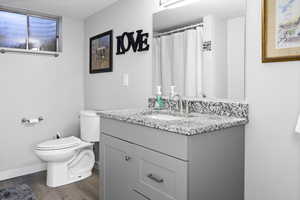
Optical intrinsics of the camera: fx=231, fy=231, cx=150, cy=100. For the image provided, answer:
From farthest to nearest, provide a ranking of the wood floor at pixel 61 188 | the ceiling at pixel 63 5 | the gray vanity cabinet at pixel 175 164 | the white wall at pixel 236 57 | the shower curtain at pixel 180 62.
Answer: the ceiling at pixel 63 5, the wood floor at pixel 61 188, the shower curtain at pixel 180 62, the white wall at pixel 236 57, the gray vanity cabinet at pixel 175 164

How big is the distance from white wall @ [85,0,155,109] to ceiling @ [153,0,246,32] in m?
0.18

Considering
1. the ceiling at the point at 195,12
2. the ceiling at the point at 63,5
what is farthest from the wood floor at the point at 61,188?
the ceiling at the point at 63,5

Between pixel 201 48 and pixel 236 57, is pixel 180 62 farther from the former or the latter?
pixel 236 57

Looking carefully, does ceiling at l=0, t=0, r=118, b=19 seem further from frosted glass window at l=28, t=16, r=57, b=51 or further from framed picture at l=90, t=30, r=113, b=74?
framed picture at l=90, t=30, r=113, b=74

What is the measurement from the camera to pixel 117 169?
172 centimetres

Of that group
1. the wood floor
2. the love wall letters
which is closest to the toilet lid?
the wood floor

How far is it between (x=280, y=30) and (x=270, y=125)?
55cm

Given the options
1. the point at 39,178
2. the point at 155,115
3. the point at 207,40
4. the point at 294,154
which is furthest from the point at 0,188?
the point at 294,154

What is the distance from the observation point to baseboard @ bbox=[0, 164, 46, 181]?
2798 mm

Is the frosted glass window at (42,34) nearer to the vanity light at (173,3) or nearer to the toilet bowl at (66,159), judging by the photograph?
the toilet bowl at (66,159)

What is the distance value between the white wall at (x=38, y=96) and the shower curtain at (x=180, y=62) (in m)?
1.63

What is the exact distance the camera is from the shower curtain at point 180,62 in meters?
1.76

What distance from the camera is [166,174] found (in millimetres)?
1283

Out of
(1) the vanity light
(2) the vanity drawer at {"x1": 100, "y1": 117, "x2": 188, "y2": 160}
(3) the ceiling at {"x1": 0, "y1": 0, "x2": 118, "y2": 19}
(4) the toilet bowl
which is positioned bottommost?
(4) the toilet bowl
